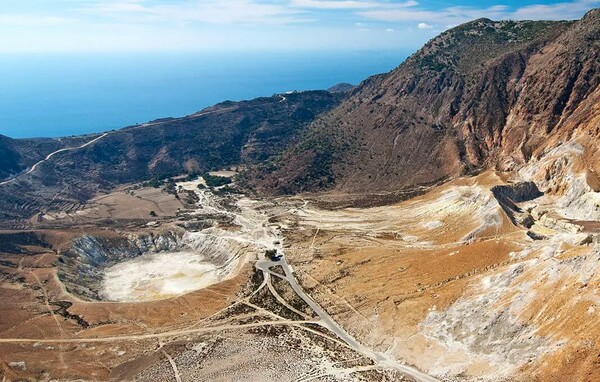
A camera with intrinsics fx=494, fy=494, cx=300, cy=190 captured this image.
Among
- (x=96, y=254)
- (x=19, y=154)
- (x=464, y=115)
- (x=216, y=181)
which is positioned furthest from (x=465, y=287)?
(x=19, y=154)

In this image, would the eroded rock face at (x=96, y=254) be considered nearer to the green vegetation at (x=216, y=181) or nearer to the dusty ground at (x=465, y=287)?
the dusty ground at (x=465, y=287)

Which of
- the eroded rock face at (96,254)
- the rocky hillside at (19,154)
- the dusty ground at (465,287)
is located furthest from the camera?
the rocky hillside at (19,154)

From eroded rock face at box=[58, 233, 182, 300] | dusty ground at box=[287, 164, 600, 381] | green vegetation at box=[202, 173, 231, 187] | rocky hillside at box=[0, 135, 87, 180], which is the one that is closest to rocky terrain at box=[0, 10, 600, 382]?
dusty ground at box=[287, 164, 600, 381]

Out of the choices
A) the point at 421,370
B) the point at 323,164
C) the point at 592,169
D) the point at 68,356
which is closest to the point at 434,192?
the point at 592,169

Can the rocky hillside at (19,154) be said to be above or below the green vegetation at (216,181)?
above

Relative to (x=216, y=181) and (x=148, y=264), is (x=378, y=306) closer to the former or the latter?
(x=148, y=264)

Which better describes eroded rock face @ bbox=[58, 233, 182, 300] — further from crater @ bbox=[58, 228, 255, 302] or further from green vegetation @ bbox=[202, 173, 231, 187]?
green vegetation @ bbox=[202, 173, 231, 187]

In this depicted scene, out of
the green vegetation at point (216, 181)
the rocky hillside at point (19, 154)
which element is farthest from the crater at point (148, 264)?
the rocky hillside at point (19, 154)

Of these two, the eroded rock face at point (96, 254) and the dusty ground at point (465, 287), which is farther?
the eroded rock face at point (96, 254)

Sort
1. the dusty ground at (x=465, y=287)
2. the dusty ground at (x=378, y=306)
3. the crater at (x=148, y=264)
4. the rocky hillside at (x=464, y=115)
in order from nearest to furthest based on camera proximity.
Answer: the dusty ground at (x=465, y=287), the dusty ground at (x=378, y=306), the crater at (x=148, y=264), the rocky hillside at (x=464, y=115)
